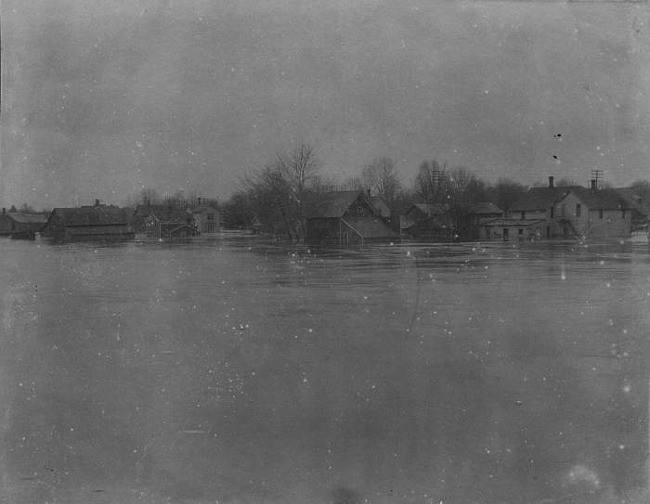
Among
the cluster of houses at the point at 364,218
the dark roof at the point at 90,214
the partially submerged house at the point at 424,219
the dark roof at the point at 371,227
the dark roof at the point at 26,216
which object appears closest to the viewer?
the dark roof at the point at 26,216

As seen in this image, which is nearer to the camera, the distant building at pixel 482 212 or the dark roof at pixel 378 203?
the dark roof at pixel 378 203

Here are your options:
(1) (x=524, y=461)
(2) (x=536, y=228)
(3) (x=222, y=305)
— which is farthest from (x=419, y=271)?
(2) (x=536, y=228)

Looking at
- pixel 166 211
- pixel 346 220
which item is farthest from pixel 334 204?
pixel 166 211

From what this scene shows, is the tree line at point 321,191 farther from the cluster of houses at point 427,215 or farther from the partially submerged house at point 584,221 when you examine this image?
the partially submerged house at point 584,221

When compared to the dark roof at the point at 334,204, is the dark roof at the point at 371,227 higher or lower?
lower

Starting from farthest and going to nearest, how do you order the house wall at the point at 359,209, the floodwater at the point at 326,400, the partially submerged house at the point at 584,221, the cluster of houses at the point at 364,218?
the partially submerged house at the point at 584,221 → the cluster of houses at the point at 364,218 → the house wall at the point at 359,209 → the floodwater at the point at 326,400

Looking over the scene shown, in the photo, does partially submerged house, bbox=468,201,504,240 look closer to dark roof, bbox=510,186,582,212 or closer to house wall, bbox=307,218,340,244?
dark roof, bbox=510,186,582,212

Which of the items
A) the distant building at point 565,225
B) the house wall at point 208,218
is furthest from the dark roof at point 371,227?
the distant building at point 565,225
